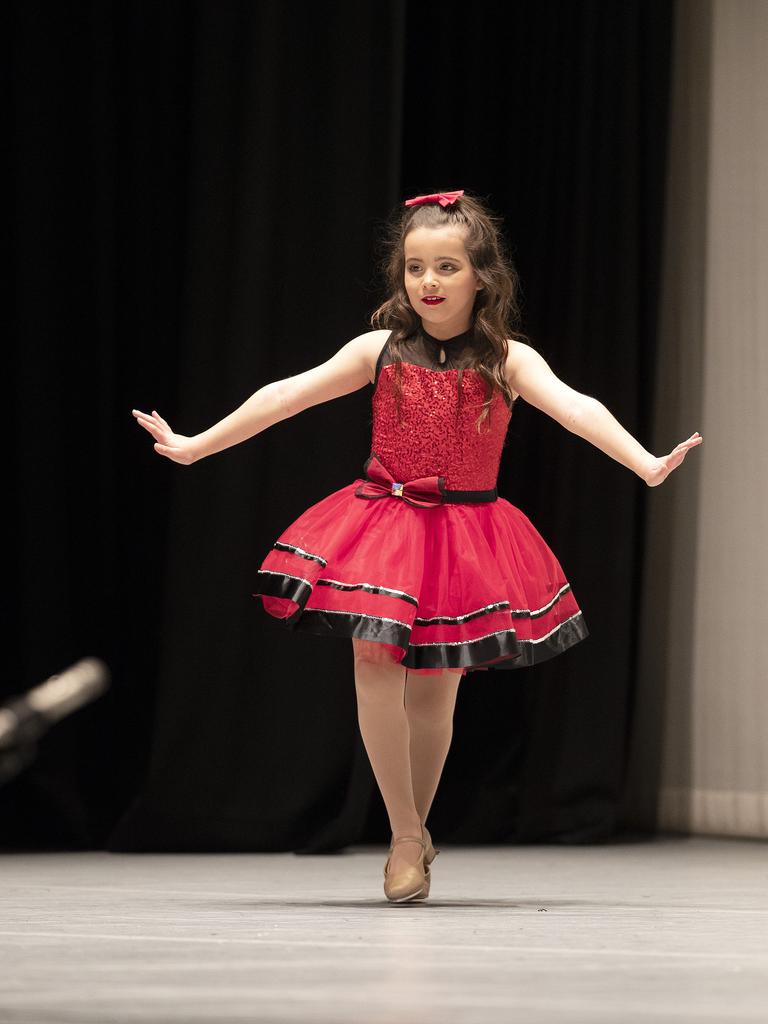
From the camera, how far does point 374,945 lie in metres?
1.84

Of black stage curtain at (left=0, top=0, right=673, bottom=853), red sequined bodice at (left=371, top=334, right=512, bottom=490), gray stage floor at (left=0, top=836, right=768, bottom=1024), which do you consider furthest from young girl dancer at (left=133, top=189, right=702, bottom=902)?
black stage curtain at (left=0, top=0, right=673, bottom=853)

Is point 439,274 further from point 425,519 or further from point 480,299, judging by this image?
point 425,519

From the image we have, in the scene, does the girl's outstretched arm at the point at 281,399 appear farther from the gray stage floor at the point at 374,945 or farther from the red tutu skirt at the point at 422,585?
the gray stage floor at the point at 374,945

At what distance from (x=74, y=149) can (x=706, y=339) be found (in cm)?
167

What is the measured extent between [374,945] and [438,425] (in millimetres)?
895

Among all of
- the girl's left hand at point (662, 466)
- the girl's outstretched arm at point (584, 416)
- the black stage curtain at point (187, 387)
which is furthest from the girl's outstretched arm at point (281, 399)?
the black stage curtain at point (187, 387)

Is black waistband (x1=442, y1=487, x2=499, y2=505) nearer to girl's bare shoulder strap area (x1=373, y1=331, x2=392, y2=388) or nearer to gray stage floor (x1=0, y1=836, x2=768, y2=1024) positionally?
girl's bare shoulder strap area (x1=373, y1=331, x2=392, y2=388)

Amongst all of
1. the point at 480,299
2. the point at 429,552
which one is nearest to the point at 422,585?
the point at 429,552

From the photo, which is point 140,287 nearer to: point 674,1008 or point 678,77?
point 678,77

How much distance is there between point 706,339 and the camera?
407 cm

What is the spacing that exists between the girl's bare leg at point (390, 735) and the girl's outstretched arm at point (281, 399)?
40cm

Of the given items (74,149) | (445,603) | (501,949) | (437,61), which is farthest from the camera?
(437,61)

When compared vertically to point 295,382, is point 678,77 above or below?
above

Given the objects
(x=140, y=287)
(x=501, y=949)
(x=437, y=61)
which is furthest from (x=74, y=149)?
(x=501, y=949)
